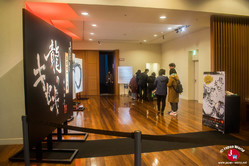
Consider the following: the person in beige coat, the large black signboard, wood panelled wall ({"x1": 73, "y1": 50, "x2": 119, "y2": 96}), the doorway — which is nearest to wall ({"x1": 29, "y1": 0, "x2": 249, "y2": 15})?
the large black signboard

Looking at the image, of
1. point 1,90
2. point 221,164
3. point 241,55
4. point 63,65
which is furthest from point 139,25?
point 221,164

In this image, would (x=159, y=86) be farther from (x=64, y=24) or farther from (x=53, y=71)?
(x=64, y=24)

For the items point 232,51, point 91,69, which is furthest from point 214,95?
point 91,69

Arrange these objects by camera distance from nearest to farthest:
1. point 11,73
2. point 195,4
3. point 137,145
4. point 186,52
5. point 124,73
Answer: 1. point 137,145
2. point 11,73
3. point 195,4
4. point 186,52
5. point 124,73

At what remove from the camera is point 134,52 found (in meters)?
12.2

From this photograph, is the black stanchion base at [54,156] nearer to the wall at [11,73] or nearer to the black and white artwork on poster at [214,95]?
the wall at [11,73]

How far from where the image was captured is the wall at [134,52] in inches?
460

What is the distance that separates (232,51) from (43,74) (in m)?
4.93

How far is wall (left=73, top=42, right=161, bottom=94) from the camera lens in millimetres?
11684

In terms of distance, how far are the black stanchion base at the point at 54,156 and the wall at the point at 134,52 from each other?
8.80 metres

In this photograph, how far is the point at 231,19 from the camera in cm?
514

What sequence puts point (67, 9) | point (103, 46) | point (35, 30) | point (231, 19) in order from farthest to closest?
point (103, 46) → point (231, 19) → point (67, 9) → point (35, 30)

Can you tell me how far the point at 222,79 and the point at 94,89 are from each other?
8.85m

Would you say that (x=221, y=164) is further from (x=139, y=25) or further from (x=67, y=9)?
(x=139, y=25)
